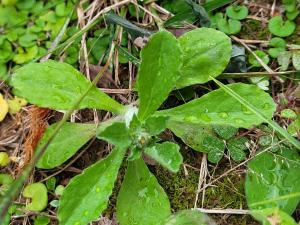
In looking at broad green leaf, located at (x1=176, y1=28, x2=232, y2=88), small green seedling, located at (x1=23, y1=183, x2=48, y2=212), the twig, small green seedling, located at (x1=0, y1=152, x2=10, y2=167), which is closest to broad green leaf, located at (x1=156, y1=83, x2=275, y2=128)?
broad green leaf, located at (x1=176, y1=28, x2=232, y2=88)

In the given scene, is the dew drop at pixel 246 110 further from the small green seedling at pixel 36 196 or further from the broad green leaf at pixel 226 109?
the small green seedling at pixel 36 196

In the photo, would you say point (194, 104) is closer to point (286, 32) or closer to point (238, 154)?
point (238, 154)

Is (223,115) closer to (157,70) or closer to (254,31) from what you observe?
(157,70)

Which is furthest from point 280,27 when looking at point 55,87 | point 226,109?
point 55,87

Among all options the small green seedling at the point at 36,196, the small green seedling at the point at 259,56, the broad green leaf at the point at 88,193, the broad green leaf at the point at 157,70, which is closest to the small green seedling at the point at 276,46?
the small green seedling at the point at 259,56

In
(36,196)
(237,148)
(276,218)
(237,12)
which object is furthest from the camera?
(237,12)

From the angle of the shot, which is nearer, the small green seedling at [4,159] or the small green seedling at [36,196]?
the small green seedling at [36,196]

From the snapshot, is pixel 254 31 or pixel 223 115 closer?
pixel 223 115
